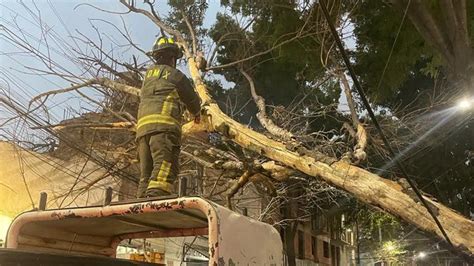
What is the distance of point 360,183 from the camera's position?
6180 mm

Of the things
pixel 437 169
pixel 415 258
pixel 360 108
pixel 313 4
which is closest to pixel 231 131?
pixel 313 4

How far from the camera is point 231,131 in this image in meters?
7.57

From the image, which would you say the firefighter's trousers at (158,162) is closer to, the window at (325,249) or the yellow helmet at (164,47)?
the yellow helmet at (164,47)

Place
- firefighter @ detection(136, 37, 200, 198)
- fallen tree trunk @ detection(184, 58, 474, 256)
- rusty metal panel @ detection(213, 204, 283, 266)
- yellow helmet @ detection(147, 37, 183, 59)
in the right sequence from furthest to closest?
1. fallen tree trunk @ detection(184, 58, 474, 256)
2. yellow helmet @ detection(147, 37, 183, 59)
3. firefighter @ detection(136, 37, 200, 198)
4. rusty metal panel @ detection(213, 204, 283, 266)

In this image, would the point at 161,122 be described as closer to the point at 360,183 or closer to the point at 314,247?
the point at 360,183

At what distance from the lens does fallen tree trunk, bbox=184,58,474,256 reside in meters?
5.27

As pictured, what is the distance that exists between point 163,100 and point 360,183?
318 centimetres

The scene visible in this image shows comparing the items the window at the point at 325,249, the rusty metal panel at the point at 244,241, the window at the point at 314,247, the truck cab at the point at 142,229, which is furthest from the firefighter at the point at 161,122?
the window at the point at 325,249

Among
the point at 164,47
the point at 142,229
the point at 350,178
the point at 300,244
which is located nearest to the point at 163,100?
the point at 164,47

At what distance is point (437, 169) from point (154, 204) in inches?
450

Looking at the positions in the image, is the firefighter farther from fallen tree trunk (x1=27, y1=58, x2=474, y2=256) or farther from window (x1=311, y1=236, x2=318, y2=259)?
window (x1=311, y1=236, x2=318, y2=259)

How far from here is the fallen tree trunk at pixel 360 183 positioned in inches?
207

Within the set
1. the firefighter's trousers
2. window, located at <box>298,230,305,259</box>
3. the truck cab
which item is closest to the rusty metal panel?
the truck cab

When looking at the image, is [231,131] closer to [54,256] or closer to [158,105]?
[158,105]
